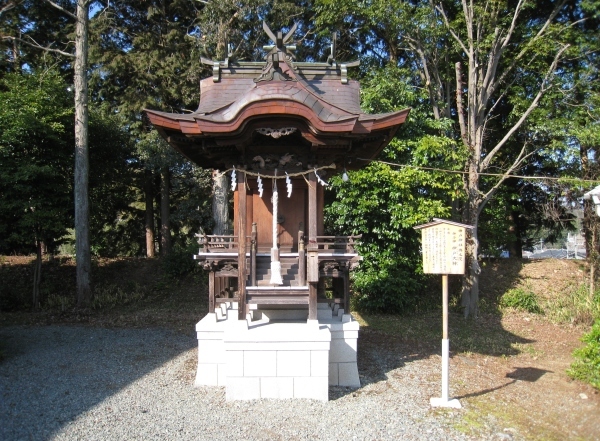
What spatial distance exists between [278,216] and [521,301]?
360 inches

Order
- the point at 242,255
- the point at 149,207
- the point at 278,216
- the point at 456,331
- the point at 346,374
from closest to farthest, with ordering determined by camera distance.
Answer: the point at 242,255 < the point at 346,374 < the point at 278,216 < the point at 456,331 < the point at 149,207

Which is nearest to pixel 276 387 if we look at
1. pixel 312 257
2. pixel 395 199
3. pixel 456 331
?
pixel 312 257

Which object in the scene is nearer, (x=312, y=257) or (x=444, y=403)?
(x=444, y=403)

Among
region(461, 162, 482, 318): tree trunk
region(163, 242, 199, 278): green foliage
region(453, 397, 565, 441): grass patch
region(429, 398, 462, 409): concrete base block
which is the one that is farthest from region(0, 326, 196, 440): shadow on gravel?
region(461, 162, 482, 318): tree trunk

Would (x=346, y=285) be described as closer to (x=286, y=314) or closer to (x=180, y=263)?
(x=286, y=314)

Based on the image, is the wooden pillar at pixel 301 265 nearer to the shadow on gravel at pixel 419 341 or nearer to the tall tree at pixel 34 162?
the shadow on gravel at pixel 419 341

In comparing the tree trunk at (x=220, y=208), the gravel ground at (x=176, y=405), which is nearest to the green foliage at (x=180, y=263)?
the tree trunk at (x=220, y=208)

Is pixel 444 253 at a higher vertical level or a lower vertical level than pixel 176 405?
higher

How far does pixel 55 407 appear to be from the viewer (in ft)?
18.7

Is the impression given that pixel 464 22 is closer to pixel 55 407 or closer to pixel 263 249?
pixel 263 249

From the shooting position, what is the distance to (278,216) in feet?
23.6

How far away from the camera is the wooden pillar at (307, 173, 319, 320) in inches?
236

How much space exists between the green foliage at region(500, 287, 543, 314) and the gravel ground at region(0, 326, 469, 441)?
243 inches

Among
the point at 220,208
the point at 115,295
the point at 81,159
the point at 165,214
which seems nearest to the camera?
the point at 81,159
